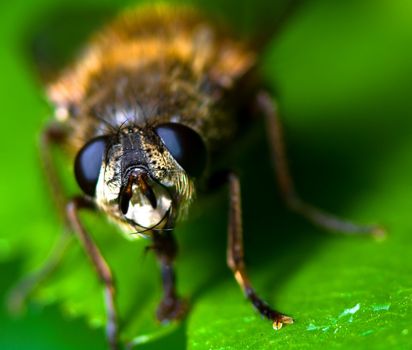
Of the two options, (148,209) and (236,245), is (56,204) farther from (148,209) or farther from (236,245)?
(148,209)

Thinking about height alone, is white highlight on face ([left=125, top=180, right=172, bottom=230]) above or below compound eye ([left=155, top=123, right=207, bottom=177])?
below

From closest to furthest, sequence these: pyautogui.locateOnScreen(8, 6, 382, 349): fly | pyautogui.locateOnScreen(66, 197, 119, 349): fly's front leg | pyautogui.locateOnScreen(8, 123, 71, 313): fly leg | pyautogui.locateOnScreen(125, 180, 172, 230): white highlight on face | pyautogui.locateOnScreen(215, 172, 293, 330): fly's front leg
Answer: pyautogui.locateOnScreen(125, 180, 172, 230): white highlight on face
pyautogui.locateOnScreen(8, 6, 382, 349): fly
pyautogui.locateOnScreen(215, 172, 293, 330): fly's front leg
pyautogui.locateOnScreen(66, 197, 119, 349): fly's front leg
pyautogui.locateOnScreen(8, 123, 71, 313): fly leg

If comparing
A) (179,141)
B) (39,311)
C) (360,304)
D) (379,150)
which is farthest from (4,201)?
(360,304)

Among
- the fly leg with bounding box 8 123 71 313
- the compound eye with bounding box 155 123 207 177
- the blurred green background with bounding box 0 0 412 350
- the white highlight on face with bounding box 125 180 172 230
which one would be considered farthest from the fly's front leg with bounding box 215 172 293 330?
the fly leg with bounding box 8 123 71 313

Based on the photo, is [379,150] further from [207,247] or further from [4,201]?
[4,201]

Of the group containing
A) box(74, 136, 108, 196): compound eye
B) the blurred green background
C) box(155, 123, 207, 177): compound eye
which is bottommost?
the blurred green background

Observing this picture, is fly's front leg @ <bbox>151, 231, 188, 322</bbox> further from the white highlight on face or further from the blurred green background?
the white highlight on face
